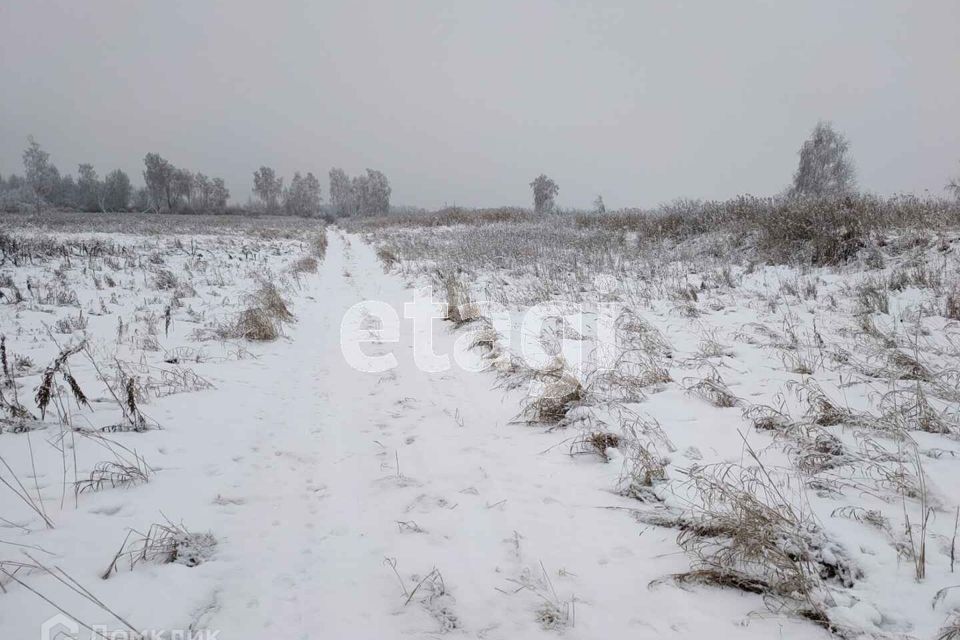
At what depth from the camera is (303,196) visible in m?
82.8

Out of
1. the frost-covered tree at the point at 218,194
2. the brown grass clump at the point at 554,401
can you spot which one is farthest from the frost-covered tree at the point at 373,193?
the brown grass clump at the point at 554,401

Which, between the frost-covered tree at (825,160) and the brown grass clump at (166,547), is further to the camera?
the frost-covered tree at (825,160)

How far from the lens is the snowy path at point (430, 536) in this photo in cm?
174

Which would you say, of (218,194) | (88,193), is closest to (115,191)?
(88,193)

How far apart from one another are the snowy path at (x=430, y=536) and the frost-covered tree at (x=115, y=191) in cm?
8625

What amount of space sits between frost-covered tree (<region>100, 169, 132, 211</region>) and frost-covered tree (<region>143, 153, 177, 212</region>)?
145 inches

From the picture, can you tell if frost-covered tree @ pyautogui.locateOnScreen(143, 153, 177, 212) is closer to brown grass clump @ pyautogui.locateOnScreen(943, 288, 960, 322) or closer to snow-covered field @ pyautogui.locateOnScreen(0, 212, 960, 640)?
snow-covered field @ pyautogui.locateOnScreen(0, 212, 960, 640)

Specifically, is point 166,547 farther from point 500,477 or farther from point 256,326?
point 256,326

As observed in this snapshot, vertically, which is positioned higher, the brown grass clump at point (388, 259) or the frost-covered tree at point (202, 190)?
the frost-covered tree at point (202, 190)

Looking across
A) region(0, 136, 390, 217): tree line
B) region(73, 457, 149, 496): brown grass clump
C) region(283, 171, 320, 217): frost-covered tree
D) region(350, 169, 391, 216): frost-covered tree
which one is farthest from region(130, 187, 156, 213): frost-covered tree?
region(73, 457, 149, 496): brown grass clump

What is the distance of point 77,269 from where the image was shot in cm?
1007

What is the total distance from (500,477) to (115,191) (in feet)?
298

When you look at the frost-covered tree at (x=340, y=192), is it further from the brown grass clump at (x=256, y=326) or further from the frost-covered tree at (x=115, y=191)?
the brown grass clump at (x=256, y=326)

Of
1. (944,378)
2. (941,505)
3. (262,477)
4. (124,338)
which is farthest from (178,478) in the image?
(944,378)
